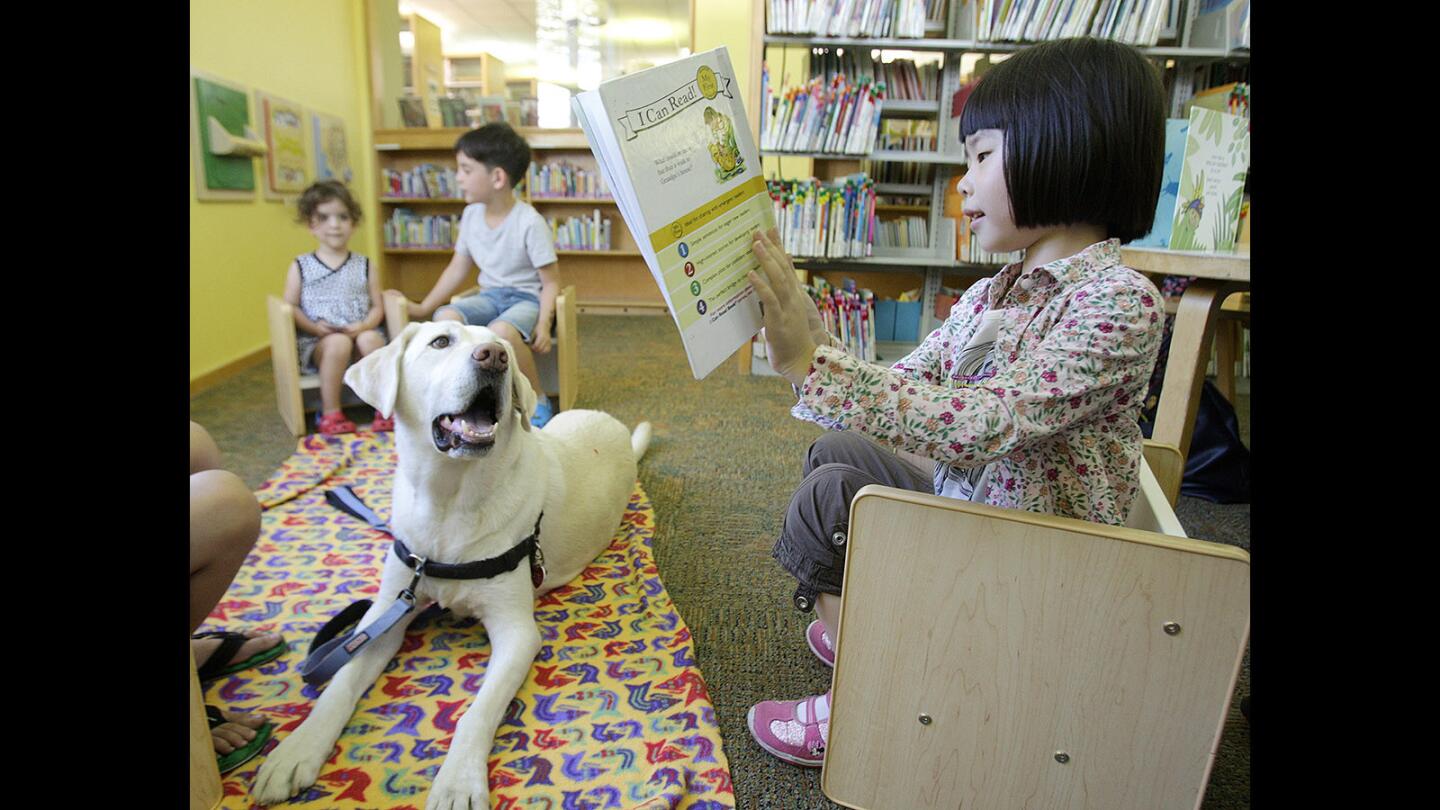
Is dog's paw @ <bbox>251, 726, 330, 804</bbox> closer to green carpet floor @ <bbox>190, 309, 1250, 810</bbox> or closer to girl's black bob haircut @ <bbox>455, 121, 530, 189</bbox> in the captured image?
green carpet floor @ <bbox>190, 309, 1250, 810</bbox>

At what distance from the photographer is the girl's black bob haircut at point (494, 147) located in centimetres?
336

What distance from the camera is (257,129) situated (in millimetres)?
4363

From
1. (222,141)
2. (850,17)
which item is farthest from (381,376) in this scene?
(222,141)

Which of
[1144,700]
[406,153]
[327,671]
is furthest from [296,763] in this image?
[406,153]

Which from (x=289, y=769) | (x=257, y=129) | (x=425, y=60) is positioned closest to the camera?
(x=289, y=769)

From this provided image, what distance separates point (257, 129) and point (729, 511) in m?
3.92

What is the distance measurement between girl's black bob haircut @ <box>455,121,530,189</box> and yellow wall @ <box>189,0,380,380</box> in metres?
1.14

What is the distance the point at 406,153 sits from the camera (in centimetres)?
639

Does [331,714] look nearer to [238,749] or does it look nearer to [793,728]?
[238,749]

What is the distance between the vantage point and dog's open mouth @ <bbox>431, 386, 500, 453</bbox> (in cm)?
143

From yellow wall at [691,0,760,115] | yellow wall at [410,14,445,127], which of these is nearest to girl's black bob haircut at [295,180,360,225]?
yellow wall at [691,0,760,115]
